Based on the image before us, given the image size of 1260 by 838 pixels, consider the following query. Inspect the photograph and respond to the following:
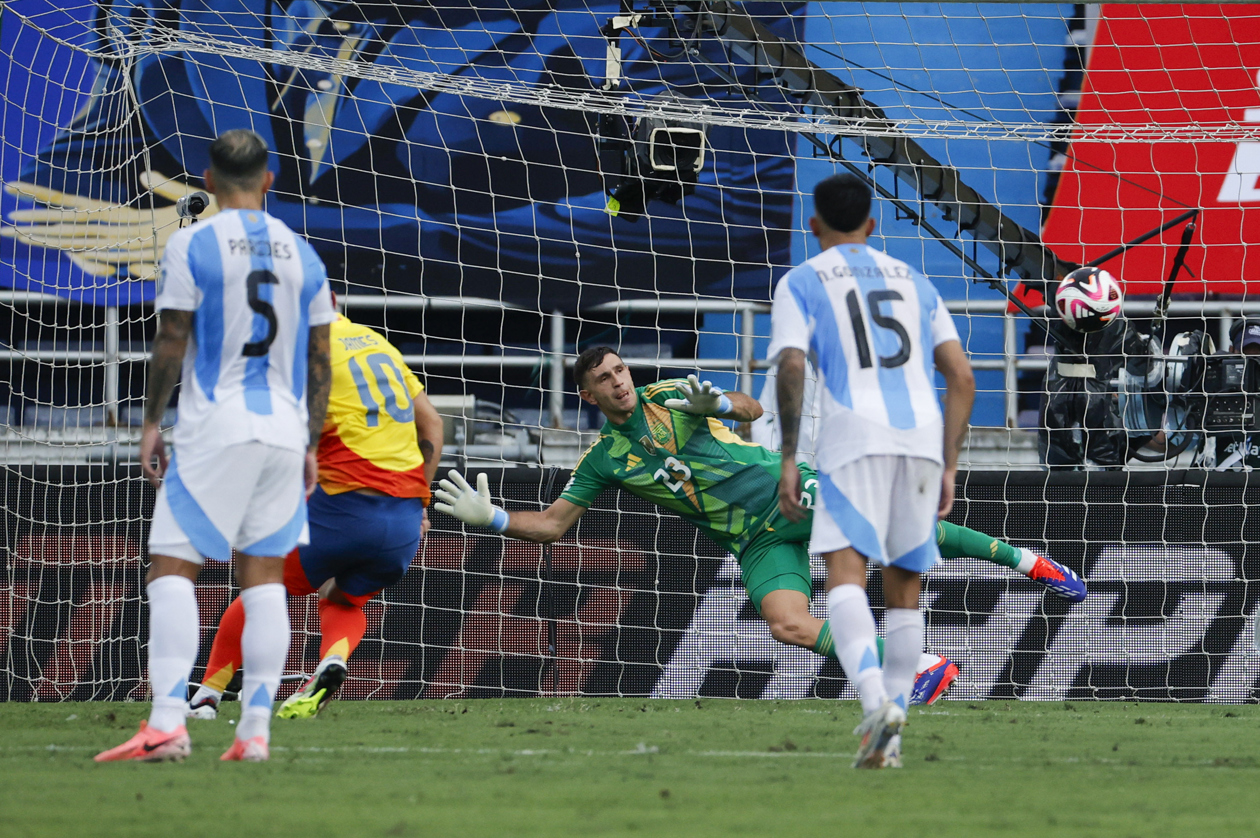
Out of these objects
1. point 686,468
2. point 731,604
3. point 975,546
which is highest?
point 686,468

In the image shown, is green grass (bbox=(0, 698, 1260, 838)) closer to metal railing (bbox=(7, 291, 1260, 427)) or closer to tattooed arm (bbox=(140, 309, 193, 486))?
tattooed arm (bbox=(140, 309, 193, 486))

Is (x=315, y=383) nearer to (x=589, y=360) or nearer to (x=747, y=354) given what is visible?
(x=589, y=360)

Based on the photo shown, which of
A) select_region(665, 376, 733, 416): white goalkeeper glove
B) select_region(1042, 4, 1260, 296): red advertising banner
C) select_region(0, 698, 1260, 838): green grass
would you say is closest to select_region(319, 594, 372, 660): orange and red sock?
select_region(0, 698, 1260, 838): green grass

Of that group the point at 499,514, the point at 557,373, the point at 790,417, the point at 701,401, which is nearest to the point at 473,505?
the point at 499,514

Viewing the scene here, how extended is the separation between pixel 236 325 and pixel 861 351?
5.91 feet

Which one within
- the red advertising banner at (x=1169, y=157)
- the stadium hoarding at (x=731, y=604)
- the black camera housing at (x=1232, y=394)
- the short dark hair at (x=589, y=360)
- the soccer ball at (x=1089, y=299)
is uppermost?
the red advertising banner at (x=1169, y=157)

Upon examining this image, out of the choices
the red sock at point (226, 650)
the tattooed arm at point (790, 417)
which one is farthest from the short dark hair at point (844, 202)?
the red sock at point (226, 650)

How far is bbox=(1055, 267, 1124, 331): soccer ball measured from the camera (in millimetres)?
8391

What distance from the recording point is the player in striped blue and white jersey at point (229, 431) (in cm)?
402

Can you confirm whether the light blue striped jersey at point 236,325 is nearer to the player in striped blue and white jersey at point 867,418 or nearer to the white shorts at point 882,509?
the player in striped blue and white jersey at point 867,418

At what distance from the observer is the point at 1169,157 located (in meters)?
12.4

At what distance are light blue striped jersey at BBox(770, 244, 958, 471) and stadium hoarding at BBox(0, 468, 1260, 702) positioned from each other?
3312 mm

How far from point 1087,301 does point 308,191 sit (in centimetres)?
675

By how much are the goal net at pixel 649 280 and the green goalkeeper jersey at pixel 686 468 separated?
0.98m
